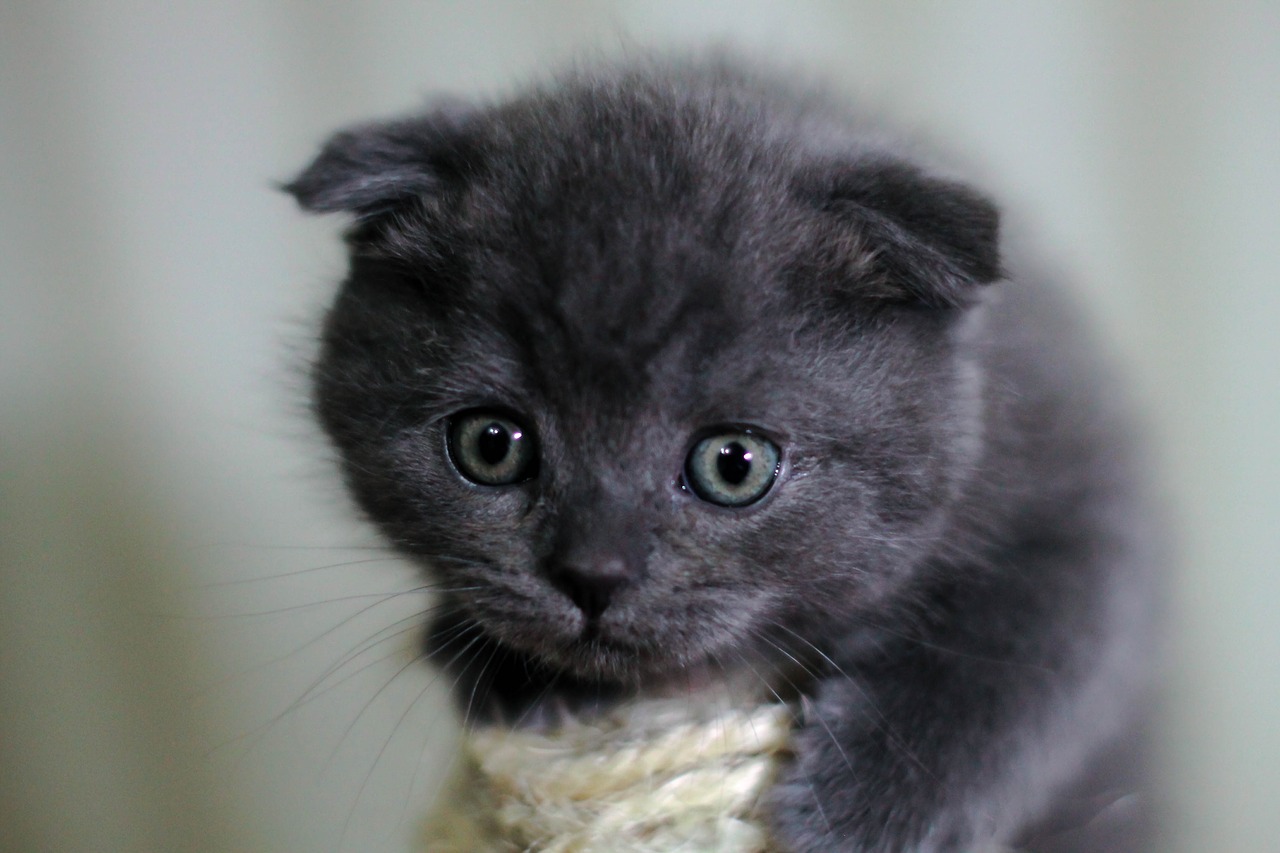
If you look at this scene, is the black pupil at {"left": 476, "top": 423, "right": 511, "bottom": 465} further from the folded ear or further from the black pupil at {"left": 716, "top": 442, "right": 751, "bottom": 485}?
the folded ear

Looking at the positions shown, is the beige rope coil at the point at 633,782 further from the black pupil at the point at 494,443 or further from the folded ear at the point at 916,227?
the folded ear at the point at 916,227

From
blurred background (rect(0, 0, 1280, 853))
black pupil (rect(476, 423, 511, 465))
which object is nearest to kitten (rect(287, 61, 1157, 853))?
black pupil (rect(476, 423, 511, 465))

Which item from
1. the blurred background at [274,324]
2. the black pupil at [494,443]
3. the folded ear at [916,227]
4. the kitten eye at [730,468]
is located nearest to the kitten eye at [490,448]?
the black pupil at [494,443]

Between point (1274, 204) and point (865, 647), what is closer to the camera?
point (865, 647)

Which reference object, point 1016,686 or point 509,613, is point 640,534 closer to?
point 509,613

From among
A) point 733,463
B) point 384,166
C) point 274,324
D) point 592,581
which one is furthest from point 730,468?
point 274,324

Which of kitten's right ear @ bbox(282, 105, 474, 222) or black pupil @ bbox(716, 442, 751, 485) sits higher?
kitten's right ear @ bbox(282, 105, 474, 222)

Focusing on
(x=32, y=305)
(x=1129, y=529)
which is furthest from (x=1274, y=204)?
(x=32, y=305)
